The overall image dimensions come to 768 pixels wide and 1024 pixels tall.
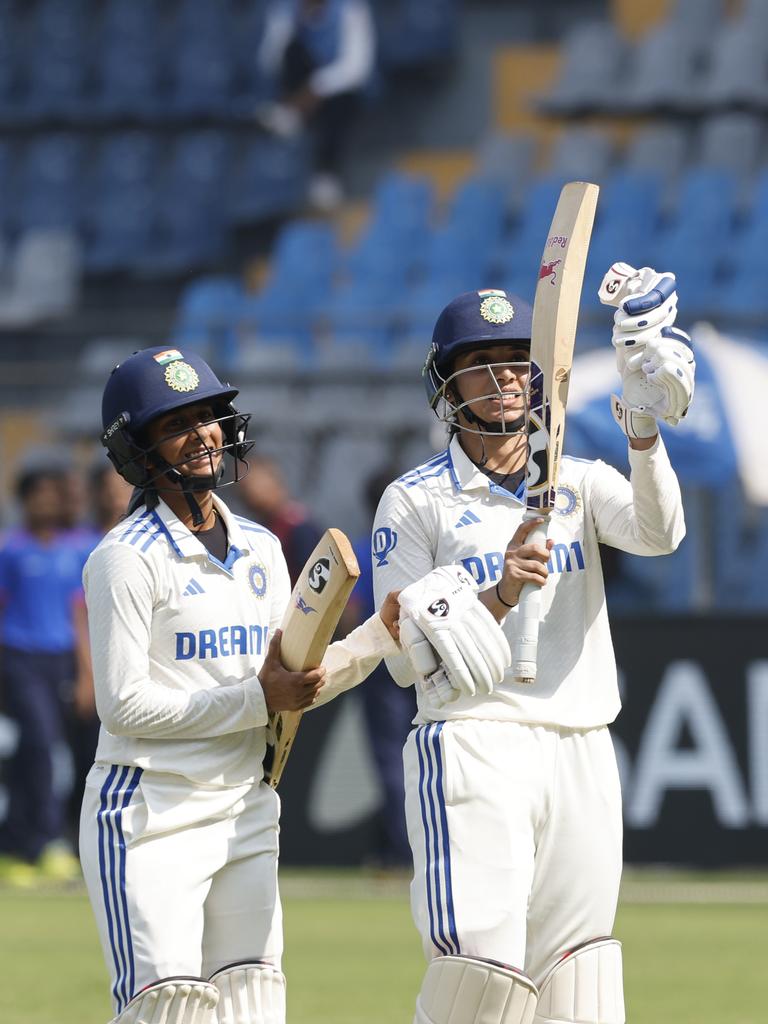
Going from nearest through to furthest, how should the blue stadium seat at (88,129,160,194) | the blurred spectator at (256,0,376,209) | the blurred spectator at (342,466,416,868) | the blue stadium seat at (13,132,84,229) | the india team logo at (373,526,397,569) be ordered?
1. the india team logo at (373,526,397,569)
2. the blurred spectator at (342,466,416,868)
3. the blurred spectator at (256,0,376,209)
4. the blue stadium seat at (88,129,160,194)
5. the blue stadium seat at (13,132,84,229)

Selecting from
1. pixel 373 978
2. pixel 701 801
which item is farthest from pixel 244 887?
pixel 701 801

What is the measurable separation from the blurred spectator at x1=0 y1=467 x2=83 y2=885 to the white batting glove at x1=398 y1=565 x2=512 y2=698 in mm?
6297

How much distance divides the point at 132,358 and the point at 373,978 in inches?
140

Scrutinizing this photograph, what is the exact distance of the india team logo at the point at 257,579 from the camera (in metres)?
4.44

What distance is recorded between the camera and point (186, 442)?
4.41 meters

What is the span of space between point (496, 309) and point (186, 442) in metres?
0.84

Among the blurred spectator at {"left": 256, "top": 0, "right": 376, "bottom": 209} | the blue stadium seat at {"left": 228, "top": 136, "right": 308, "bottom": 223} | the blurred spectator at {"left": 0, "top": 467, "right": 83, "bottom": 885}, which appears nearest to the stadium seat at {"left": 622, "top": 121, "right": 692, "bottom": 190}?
the blurred spectator at {"left": 256, "top": 0, "right": 376, "bottom": 209}

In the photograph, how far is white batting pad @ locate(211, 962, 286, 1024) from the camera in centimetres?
421

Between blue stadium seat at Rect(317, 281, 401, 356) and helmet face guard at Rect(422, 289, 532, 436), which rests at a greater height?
helmet face guard at Rect(422, 289, 532, 436)

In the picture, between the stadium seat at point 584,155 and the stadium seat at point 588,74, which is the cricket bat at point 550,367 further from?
the stadium seat at point 588,74

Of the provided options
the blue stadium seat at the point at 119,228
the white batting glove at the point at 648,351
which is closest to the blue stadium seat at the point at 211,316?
the blue stadium seat at the point at 119,228

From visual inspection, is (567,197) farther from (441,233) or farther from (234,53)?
(234,53)

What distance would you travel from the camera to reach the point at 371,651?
174 inches

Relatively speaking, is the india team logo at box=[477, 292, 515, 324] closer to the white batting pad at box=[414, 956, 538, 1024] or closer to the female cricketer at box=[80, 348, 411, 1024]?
the female cricketer at box=[80, 348, 411, 1024]
